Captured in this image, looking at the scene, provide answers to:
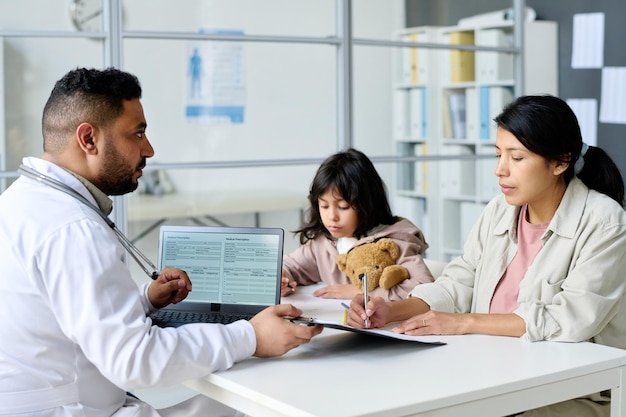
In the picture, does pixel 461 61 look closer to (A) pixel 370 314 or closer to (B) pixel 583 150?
(B) pixel 583 150

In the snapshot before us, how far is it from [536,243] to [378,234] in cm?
61

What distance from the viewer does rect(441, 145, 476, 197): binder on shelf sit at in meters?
5.14

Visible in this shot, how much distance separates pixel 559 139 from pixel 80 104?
1043 millimetres

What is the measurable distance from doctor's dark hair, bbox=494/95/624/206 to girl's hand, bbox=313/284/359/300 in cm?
66

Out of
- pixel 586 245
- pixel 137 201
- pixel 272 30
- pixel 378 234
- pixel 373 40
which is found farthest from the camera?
pixel 373 40

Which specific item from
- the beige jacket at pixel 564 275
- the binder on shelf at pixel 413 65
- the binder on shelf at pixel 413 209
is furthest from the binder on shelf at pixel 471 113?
the beige jacket at pixel 564 275

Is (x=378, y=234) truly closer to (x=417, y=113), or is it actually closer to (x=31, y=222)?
(x=31, y=222)

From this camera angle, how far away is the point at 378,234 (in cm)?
261

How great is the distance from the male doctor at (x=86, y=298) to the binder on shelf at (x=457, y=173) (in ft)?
11.5

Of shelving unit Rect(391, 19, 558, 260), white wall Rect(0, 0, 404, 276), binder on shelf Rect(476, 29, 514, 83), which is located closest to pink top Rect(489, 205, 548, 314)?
white wall Rect(0, 0, 404, 276)

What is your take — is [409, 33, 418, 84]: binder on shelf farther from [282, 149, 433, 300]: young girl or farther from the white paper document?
[282, 149, 433, 300]: young girl

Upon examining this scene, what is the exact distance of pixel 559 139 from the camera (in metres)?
2.00

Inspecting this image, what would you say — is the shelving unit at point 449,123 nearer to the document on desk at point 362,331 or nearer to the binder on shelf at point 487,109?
the binder on shelf at point 487,109

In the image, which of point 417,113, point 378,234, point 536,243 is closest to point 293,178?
point 417,113
